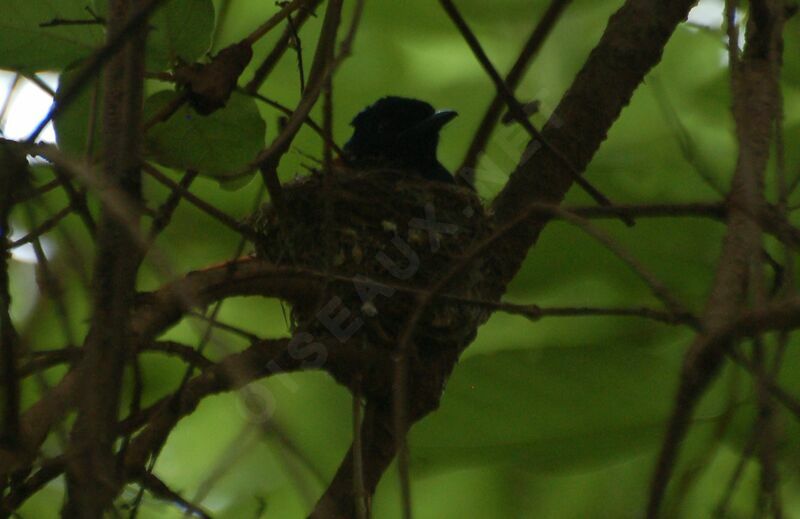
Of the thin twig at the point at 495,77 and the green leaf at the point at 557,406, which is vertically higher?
the thin twig at the point at 495,77

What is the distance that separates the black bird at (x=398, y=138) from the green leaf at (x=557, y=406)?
0.97m

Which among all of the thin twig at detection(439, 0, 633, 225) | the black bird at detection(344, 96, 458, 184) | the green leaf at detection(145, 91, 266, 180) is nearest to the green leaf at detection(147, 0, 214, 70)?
the green leaf at detection(145, 91, 266, 180)

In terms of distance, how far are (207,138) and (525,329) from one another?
1.79 metres

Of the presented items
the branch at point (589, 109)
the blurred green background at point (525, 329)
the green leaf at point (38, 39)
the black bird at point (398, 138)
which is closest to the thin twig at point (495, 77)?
the branch at point (589, 109)

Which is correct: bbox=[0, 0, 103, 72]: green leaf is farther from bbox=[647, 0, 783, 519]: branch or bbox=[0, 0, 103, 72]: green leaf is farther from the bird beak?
the bird beak

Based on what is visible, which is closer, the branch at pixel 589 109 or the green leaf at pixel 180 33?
the green leaf at pixel 180 33

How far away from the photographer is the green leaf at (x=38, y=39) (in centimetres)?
222

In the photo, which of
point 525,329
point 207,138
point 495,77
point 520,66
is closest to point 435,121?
point 520,66

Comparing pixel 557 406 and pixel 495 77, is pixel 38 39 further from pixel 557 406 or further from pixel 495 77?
pixel 557 406

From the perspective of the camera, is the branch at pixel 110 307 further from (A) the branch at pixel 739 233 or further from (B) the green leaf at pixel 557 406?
(B) the green leaf at pixel 557 406

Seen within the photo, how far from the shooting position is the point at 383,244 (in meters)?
3.15

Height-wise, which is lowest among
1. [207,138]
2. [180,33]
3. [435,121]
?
[207,138]

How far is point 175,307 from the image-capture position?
2.14m

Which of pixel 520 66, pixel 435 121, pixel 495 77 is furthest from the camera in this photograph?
pixel 435 121
